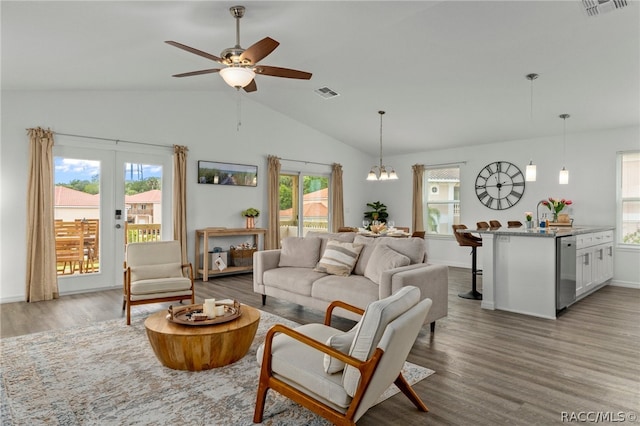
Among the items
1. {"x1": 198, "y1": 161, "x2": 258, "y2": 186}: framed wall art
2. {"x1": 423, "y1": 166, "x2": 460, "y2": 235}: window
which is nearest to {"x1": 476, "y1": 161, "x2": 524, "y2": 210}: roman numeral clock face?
{"x1": 423, "y1": 166, "x2": 460, "y2": 235}: window

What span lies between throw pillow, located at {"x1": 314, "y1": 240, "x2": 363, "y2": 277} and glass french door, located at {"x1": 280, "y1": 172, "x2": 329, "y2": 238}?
145 inches

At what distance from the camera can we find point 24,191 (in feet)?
16.7

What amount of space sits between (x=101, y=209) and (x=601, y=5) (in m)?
6.41

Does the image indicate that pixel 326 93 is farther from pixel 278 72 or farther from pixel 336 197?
pixel 278 72

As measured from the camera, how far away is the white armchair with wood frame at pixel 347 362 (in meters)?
1.82

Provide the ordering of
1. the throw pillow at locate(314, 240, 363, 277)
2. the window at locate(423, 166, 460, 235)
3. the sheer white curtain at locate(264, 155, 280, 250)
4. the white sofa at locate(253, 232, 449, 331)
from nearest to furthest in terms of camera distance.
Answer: the white sofa at locate(253, 232, 449, 331)
the throw pillow at locate(314, 240, 363, 277)
the sheer white curtain at locate(264, 155, 280, 250)
the window at locate(423, 166, 460, 235)

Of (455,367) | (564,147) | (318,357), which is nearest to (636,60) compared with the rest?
(564,147)

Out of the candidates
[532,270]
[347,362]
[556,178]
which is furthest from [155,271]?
[556,178]

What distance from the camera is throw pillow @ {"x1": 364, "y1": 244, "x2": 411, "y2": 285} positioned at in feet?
12.5

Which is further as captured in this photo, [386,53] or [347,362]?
[386,53]

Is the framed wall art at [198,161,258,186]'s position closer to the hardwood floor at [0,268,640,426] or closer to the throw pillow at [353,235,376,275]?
the hardwood floor at [0,268,640,426]

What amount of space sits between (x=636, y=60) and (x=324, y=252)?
13.5ft

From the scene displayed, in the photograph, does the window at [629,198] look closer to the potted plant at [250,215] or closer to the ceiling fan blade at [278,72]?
the ceiling fan blade at [278,72]

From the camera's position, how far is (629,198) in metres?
6.30
